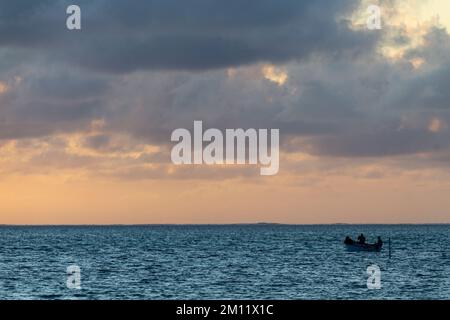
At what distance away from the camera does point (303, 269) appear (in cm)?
8850

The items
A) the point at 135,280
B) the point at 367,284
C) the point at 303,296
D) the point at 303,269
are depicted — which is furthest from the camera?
the point at 303,269

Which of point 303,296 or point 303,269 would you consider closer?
point 303,296
